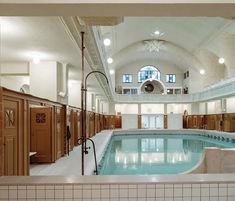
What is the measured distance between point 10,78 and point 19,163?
25.6 ft

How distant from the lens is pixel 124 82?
1243 inches

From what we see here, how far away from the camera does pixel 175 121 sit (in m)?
28.0

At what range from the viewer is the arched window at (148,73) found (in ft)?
104

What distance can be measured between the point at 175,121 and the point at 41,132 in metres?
21.7

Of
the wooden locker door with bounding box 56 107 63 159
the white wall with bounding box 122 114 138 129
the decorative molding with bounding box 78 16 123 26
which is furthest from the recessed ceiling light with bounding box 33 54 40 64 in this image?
the white wall with bounding box 122 114 138 129

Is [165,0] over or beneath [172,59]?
beneath

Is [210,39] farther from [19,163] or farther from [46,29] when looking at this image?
[19,163]

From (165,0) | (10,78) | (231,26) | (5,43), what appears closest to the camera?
(165,0)

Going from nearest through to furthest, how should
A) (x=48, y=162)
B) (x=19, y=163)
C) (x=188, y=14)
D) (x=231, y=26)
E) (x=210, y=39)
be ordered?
1. (x=188, y=14)
2. (x=19, y=163)
3. (x=48, y=162)
4. (x=231, y=26)
5. (x=210, y=39)

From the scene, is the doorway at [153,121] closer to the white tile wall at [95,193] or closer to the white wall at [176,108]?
the white wall at [176,108]

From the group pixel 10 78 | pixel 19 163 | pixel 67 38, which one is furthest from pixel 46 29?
pixel 10 78

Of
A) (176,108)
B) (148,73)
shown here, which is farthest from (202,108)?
(148,73)

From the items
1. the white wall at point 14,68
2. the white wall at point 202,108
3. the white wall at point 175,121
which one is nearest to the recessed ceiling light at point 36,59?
the white wall at point 14,68

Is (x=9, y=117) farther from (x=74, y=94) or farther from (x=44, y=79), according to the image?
(x=74, y=94)
